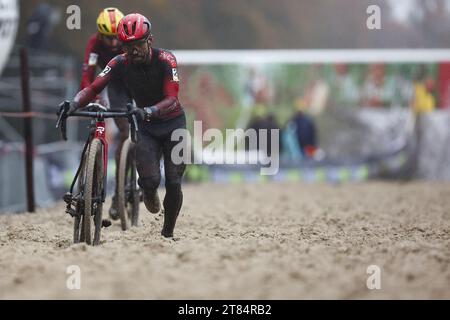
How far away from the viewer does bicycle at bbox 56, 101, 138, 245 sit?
7.05 m

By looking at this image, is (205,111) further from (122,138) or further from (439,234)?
(439,234)

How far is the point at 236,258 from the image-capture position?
608 cm

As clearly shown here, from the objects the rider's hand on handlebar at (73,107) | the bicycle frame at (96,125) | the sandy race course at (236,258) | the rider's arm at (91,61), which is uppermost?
the rider's arm at (91,61)

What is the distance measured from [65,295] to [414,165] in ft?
56.5

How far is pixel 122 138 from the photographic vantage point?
901 centimetres

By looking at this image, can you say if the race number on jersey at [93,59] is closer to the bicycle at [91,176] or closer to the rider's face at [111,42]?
the rider's face at [111,42]

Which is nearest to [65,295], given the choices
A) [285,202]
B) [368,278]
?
[368,278]

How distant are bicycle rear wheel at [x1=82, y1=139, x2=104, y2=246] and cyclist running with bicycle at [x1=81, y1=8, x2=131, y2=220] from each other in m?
1.38

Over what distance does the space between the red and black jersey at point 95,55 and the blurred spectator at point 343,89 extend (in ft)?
43.1

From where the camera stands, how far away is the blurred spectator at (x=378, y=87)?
2125 cm

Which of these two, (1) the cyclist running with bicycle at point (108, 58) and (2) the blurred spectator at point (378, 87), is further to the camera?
(2) the blurred spectator at point (378, 87)

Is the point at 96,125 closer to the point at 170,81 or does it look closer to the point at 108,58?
the point at 170,81

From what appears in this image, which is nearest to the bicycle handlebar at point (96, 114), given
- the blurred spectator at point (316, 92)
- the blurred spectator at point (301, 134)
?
the blurred spectator at point (301, 134)

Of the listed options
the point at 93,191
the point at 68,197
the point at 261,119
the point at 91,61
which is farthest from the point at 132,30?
the point at 261,119
